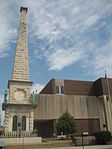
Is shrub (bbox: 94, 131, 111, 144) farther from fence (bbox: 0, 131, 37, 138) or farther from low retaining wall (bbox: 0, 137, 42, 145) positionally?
fence (bbox: 0, 131, 37, 138)

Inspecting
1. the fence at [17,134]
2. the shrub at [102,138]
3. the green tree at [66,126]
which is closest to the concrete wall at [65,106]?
the green tree at [66,126]

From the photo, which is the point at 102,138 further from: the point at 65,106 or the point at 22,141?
the point at 65,106

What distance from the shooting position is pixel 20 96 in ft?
113

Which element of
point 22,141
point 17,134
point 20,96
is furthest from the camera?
point 20,96

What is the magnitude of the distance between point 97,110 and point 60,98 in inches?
406

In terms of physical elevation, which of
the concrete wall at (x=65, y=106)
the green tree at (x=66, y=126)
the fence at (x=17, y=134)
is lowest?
the fence at (x=17, y=134)

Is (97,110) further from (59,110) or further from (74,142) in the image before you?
(74,142)

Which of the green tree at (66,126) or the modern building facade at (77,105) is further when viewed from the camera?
the modern building facade at (77,105)

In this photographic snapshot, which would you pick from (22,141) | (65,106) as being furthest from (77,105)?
(22,141)

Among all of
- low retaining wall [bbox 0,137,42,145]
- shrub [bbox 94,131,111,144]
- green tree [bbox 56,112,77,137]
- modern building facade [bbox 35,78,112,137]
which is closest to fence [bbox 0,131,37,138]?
low retaining wall [bbox 0,137,42,145]

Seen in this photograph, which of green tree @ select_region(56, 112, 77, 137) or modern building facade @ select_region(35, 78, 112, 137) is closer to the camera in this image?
green tree @ select_region(56, 112, 77, 137)

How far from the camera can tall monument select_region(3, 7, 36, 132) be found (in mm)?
32250

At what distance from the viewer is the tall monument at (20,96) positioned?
106 ft

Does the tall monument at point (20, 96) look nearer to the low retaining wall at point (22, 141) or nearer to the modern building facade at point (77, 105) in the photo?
the low retaining wall at point (22, 141)
